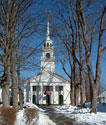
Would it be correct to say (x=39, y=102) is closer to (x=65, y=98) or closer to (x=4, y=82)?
(x=65, y=98)

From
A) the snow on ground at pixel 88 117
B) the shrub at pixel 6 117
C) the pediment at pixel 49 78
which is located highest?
the pediment at pixel 49 78

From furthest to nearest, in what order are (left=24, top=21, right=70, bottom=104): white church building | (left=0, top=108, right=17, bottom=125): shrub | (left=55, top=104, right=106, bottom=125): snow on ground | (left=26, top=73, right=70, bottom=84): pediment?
(left=26, top=73, right=70, bottom=84): pediment → (left=24, top=21, right=70, bottom=104): white church building → (left=55, top=104, right=106, bottom=125): snow on ground → (left=0, top=108, right=17, bottom=125): shrub

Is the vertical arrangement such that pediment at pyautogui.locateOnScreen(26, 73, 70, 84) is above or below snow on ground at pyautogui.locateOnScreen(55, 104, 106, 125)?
above

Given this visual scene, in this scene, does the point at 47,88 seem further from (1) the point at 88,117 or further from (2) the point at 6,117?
(2) the point at 6,117

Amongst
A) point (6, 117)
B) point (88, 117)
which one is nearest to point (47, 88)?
point (88, 117)

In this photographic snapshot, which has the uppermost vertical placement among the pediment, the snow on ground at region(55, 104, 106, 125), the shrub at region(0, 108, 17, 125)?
the pediment

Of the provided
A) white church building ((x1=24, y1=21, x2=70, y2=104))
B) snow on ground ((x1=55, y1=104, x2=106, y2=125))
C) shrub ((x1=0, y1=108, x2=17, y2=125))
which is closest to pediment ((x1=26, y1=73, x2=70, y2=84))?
white church building ((x1=24, y1=21, x2=70, y2=104))

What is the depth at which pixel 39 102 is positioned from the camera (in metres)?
39.9

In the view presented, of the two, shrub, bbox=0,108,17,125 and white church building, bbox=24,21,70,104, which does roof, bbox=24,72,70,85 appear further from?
shrub, bbox=0,108,17,125

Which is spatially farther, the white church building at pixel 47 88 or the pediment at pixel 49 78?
the pediment at pixel 49 78

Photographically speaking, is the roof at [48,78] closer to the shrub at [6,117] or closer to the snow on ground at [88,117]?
the snow on ground at [88,117]

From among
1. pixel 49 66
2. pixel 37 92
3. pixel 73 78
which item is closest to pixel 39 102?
pixel 37 92

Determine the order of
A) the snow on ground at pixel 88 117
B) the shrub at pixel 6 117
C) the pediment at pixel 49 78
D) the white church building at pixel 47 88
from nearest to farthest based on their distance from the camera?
the shrub at pixel 6 117 < the snow on ground at pixel 88 117 < the white church building at pixel 47 88 < the pediment at pixel 49 78

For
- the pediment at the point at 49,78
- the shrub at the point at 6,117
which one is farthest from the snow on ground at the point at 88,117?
the pediment at the point at 49,78
